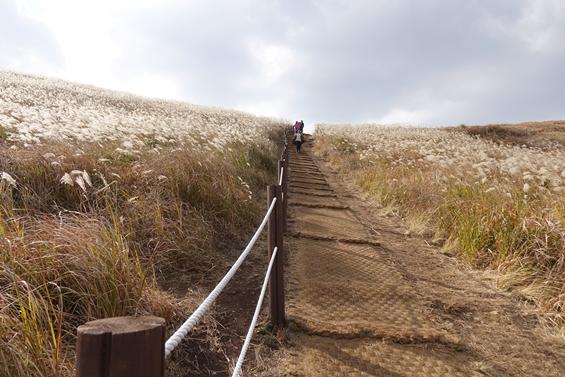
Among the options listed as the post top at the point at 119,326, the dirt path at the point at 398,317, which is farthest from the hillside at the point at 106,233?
the post top at the point at 119,326

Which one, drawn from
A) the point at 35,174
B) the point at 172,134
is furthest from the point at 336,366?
the point at 172,134

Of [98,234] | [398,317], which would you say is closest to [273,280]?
[398,317]

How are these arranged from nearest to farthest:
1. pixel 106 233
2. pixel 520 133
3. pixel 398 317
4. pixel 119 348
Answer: pixel 119 348 < pixel 106 233 < pixel 398 317 < pixel 520 133

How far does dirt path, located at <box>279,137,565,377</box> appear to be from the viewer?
11.0 ft

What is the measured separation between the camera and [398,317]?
4.10 meters

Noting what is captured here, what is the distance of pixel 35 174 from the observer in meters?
4.88

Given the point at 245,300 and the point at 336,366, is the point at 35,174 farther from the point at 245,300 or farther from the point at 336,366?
the point at 336,366

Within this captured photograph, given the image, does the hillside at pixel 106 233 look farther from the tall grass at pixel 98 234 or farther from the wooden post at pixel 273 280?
the wooden post at pixel 273 280

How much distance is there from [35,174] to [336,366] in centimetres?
388

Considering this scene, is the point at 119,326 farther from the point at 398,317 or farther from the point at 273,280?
the point at 398,317

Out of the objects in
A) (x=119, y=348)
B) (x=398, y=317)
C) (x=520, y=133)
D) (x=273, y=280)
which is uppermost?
(x=520, y=133)

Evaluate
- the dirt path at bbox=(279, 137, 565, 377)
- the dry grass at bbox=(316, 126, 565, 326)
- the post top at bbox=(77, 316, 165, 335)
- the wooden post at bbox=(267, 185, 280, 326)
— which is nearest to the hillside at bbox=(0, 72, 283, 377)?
the wooden post at bbox=(267, 185, 280, 326)

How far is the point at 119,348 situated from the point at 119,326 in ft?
0.18

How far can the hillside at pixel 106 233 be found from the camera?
2.68m
